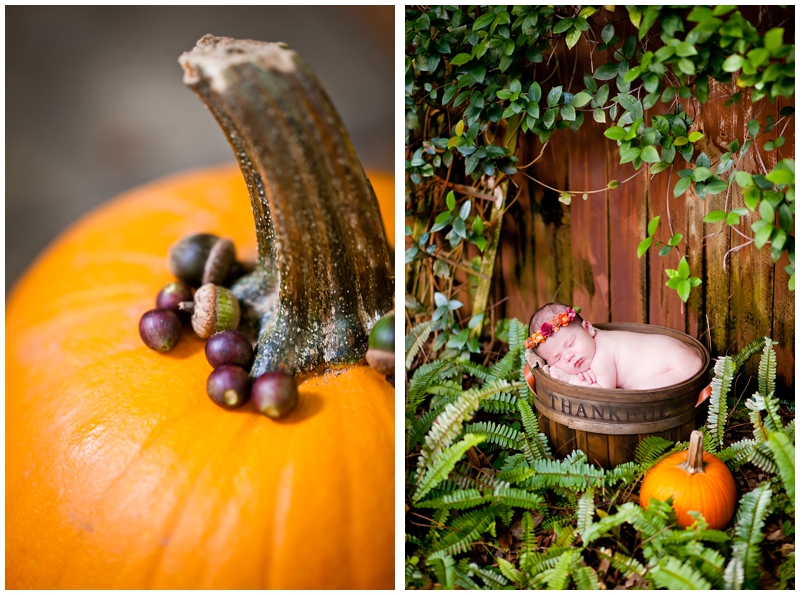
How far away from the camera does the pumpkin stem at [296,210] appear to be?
3.04ft

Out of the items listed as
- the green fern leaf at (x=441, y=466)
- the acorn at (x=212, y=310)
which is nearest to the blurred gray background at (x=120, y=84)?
the acorn at (x=212, y=310)

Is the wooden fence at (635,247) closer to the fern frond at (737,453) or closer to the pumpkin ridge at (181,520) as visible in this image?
the fern frond at (737,453)

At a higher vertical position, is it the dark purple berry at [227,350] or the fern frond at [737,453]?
the dark purple berry at [227,350]

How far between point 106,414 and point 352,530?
20.7 inches

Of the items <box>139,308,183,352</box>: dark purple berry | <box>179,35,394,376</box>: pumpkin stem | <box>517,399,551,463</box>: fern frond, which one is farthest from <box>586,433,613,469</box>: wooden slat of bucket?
<box>139,308,183,352</box>: dark purple berry

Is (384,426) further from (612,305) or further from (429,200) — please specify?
(612,305)

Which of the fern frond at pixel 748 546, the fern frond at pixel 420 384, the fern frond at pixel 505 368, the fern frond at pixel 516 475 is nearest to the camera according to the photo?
the fern frond at pixel 748 546

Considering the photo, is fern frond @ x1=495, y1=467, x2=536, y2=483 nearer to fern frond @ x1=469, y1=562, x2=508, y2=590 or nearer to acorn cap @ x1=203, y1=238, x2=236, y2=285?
fern frond @ x1=469, y1=562, x2=508, y2=590

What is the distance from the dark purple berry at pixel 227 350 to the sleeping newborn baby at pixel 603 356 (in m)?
0.91

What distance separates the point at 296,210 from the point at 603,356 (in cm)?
110

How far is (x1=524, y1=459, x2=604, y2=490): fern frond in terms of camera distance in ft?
4.71

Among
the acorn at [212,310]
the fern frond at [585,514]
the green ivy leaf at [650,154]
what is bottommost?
the fern frond at [585,514]

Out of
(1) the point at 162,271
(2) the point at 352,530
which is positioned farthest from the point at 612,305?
(1) the point at 162,271

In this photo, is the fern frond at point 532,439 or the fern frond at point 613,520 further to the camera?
the fern frond at point 532,439
